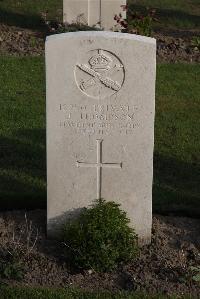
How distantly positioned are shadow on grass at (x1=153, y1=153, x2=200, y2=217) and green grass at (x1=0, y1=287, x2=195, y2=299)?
1.52 m

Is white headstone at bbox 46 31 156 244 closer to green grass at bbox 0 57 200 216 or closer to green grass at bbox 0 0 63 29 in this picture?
green grass at bbox 0 57 200 216

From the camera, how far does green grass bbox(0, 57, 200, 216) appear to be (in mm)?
7309

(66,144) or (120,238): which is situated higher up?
(66,144)

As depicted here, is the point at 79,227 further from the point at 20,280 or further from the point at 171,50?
the point at 171,50

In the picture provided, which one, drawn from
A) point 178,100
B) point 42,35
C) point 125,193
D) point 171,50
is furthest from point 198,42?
point 125,193

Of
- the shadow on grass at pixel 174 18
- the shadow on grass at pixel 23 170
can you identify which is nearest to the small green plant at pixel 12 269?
the shadow on grass at pixel 23 170

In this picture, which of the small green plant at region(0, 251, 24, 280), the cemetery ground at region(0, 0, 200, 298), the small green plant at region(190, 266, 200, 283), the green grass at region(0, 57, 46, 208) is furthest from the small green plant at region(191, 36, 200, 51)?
the small green plant at region(0, 251, 24, 280)

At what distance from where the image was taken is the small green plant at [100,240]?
227 inches

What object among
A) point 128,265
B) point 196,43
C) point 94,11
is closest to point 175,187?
point 128,265

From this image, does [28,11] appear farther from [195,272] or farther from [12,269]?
[195,272]

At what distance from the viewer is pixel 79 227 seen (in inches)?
233

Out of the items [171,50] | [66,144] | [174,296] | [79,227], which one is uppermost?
[171,50]

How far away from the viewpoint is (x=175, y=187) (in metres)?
7.62

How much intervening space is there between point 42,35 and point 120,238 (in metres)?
7.24
